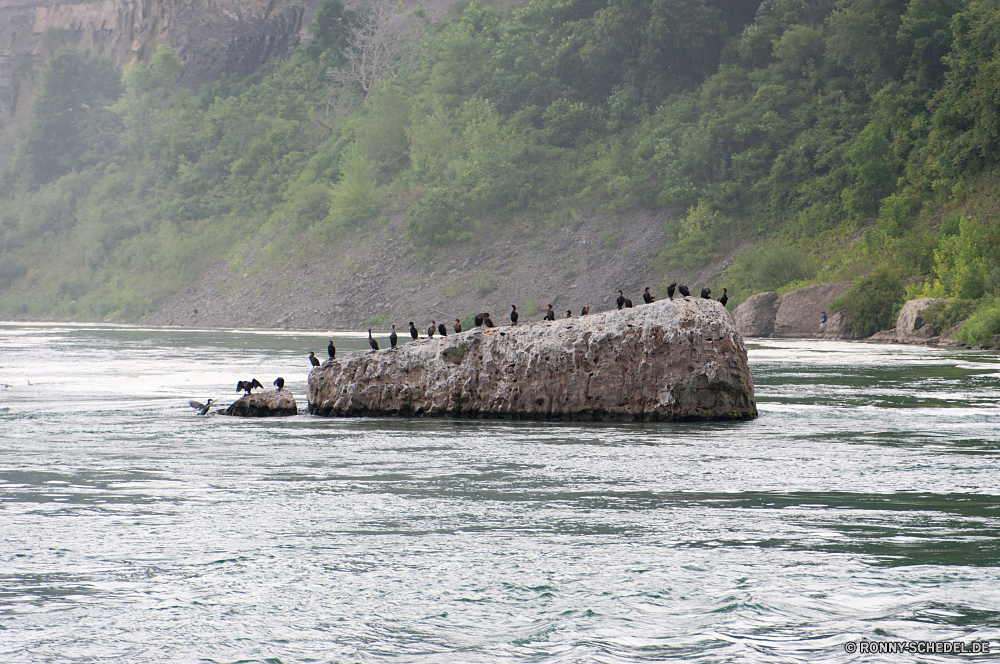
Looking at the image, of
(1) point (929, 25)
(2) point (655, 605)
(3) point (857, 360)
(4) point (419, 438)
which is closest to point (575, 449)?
(4) point (419, 438)

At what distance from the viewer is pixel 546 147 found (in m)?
91.8

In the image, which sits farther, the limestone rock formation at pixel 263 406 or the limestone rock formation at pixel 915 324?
the limestone rock formation at pixel 915 324

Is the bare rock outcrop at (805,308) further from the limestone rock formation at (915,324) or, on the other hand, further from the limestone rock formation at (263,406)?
the limestone rock formation at (263,406)

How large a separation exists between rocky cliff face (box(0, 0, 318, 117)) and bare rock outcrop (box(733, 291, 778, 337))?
85.3 metres

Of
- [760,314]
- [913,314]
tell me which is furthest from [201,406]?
[760,314]

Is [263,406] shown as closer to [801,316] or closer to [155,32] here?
[801,316]

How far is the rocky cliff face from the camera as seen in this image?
5285 inches

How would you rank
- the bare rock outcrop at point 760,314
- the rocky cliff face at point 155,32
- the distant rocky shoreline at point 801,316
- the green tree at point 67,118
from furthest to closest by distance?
the green tree at point 67,118, the rocky cliff face at point 155,32, the bare rock outcrop at point 760,314, the distant rocky shoreline at point 801,316

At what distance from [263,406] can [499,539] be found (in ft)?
45.8

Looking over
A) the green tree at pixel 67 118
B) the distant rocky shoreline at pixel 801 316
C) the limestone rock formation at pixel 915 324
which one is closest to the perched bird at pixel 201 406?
the limestone rock formation at pixel 915 324

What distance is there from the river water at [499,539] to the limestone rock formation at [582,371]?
85 centimetres

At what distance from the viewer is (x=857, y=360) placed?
130ft

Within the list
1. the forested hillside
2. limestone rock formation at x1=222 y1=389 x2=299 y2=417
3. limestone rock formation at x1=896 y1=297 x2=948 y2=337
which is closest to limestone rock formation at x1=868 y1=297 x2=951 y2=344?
limestone rock formation at x1=896 y1=297 x2=948 y2=337

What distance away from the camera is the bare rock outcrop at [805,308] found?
61.9 meters
